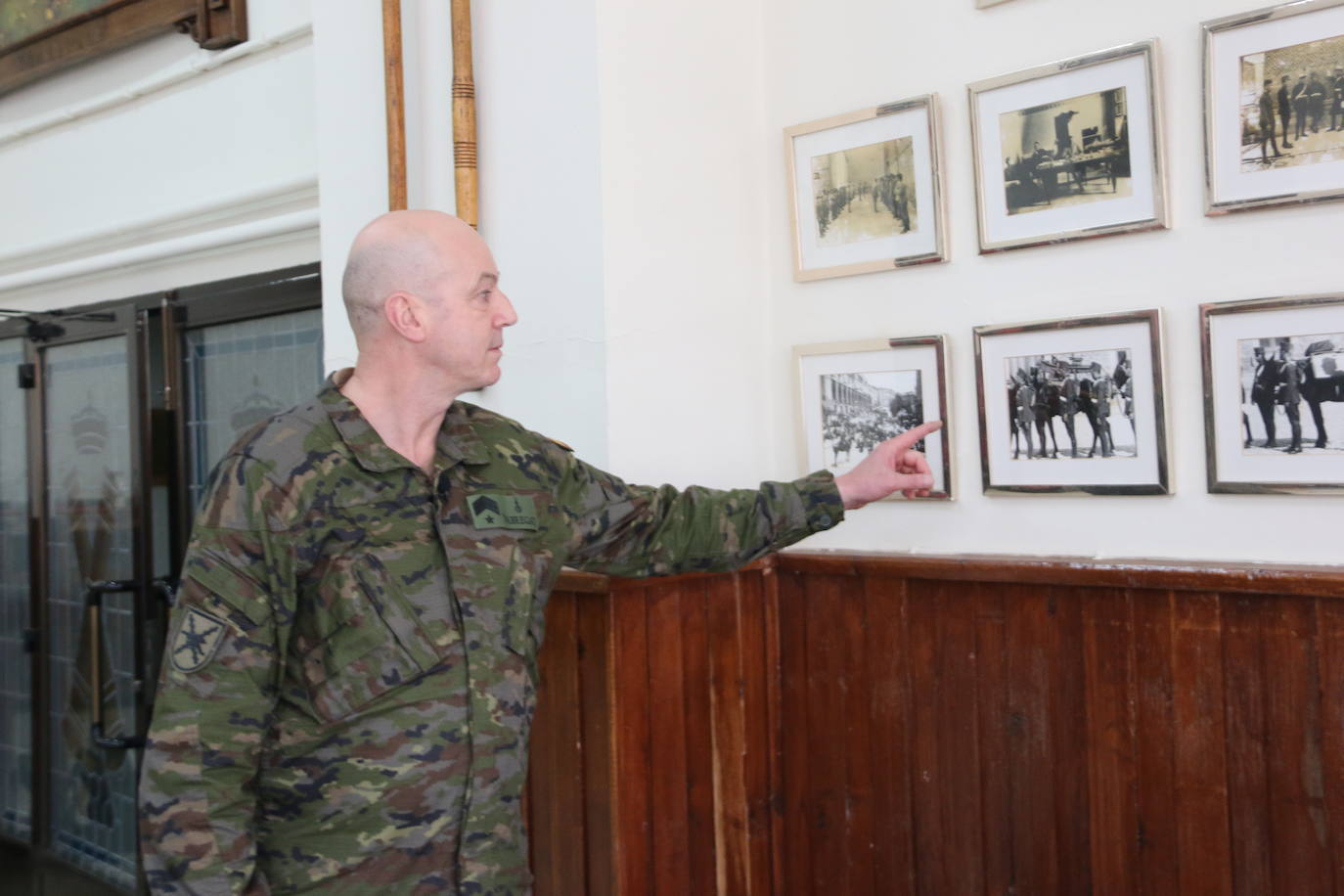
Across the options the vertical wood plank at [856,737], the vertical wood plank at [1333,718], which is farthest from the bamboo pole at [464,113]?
the vertical wood plank at [1333,718]

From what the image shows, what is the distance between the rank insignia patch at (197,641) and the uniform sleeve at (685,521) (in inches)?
21.5

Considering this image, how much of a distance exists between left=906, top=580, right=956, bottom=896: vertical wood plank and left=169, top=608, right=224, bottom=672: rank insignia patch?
114 cm

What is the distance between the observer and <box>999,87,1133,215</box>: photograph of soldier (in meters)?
1.80

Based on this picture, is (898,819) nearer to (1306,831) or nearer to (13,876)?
(1306,831)

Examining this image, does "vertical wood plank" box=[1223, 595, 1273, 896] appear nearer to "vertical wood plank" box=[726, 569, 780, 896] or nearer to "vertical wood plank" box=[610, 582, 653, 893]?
"vertical wood plank" box=[726, 569, 780, 896]

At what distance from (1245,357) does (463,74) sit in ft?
4.49

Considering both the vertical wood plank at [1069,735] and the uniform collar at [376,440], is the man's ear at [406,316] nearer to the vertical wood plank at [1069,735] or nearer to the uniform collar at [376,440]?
the uniform collar at [376,440]

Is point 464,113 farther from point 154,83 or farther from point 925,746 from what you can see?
point 154,83

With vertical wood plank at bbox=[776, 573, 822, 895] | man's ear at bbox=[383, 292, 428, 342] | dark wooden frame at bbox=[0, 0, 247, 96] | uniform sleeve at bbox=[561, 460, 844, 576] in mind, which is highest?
dark wooden frame at bbox=[0, 0, 247, 96]

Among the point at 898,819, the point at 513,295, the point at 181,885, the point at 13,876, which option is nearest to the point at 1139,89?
the point at 513,295

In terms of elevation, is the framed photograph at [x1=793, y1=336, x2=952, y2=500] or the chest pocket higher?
the framed photograph at [x1=793, y1=336, x2=952, y2=500]

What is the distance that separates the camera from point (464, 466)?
1.64 metres

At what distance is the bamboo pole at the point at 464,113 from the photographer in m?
2.04

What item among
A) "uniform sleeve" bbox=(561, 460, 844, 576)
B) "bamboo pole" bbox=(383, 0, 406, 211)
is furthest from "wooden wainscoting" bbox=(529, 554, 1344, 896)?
"bamboo pole" bbox=(383, 0, 406, 211)
